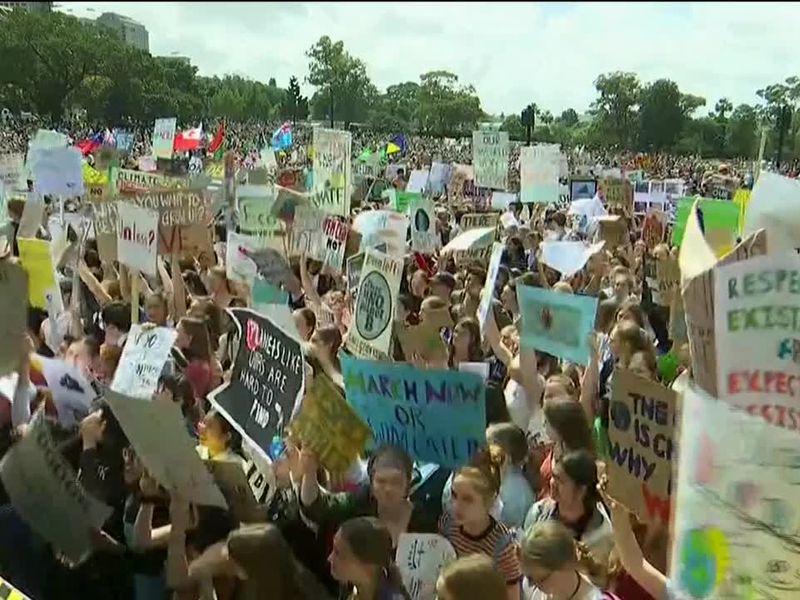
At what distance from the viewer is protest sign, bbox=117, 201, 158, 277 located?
7465mm

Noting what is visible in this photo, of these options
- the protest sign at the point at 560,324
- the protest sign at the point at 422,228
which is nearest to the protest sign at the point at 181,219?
the protest sign at the point at 422,228

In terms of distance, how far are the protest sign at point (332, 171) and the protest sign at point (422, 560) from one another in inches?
234

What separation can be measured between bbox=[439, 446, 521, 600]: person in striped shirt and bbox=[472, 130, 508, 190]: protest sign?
444 inches

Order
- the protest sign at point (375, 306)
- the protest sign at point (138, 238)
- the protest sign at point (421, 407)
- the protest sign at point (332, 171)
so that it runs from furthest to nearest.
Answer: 1. the protest sign at point (332, 171)
2. the protest sign at point (138, 238)
3. the protest sign at point (375, 306)
4. the protest sign at point (421, 407)

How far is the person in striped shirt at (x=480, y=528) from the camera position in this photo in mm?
3615

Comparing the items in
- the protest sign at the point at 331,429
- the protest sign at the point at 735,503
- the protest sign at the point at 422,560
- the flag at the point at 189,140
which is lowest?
the protest sign at the point at 422,560

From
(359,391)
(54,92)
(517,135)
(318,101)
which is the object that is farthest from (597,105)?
(359,391)

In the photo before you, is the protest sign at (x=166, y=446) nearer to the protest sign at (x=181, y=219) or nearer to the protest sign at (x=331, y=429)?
the protest sign at (x=331, y=429)

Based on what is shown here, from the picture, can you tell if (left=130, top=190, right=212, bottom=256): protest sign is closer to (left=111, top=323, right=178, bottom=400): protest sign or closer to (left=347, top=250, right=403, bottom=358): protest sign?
(left=347, top=250, right=403, bottom=358): protest sign

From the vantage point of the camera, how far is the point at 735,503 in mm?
2582

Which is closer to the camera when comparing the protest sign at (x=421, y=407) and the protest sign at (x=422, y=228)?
the protest sign at (x=421, y=407)

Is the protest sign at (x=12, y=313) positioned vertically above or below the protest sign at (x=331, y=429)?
above

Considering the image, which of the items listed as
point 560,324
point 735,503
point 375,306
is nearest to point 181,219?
point 375,306

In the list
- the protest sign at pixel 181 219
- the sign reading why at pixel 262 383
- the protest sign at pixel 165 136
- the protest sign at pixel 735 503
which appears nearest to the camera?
the protest sign at pixel 735 503
